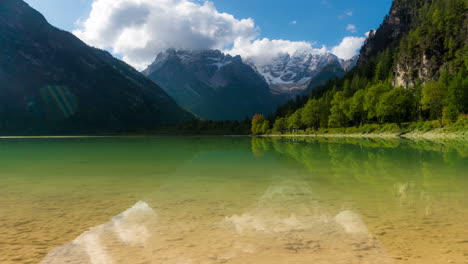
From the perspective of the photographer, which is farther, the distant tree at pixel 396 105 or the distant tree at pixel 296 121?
the distant tree at pixel 296 121

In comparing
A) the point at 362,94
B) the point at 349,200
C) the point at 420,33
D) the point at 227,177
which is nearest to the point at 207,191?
the point at 227,177

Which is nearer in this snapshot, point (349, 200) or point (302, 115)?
point (349, 200)

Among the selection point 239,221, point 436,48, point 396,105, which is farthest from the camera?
point 436,48

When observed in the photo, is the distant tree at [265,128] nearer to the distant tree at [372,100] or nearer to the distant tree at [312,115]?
the distant tree at [312,115]

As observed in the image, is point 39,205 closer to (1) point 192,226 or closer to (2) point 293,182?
(1) point 192,226

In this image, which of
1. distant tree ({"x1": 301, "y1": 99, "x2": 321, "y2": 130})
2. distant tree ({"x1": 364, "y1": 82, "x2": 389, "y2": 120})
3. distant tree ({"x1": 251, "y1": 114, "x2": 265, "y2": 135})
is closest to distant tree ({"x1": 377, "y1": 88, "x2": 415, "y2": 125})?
distant tree ({"x1": 364, "y1": 82, "x2": 389, "y2": 120})

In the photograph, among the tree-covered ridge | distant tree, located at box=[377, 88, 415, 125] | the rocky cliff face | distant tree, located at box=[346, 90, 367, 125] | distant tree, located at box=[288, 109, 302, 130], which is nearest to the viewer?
the tree-covered ridge

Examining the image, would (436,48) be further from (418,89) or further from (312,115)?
(312,115)

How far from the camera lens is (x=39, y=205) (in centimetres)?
1295

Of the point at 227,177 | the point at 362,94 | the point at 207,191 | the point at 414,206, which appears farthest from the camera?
the point at 362,94

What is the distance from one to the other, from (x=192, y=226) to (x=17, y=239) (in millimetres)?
4787

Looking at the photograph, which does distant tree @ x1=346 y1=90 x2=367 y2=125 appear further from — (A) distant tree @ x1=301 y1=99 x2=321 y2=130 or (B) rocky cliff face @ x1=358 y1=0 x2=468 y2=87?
(B) rocky cliff face @ x1=358 y1=0 x2=468 y2=87

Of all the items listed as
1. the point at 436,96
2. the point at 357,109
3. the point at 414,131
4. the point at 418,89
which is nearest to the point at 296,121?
the point at 357,109

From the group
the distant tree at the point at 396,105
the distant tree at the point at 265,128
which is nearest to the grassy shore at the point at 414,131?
the distant tree at the point at 396,105
